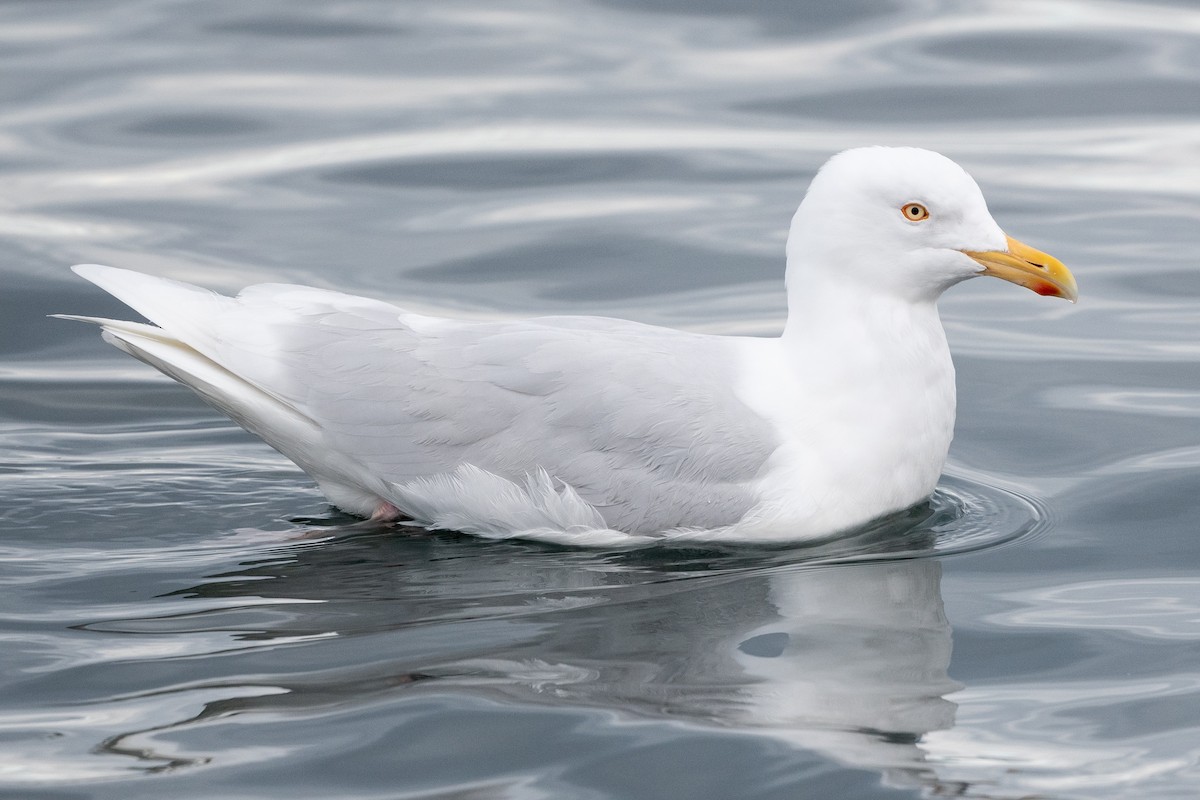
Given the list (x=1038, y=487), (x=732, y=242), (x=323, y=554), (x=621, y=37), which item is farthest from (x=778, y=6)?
(x=323, y=554)

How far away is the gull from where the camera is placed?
6.27 metres

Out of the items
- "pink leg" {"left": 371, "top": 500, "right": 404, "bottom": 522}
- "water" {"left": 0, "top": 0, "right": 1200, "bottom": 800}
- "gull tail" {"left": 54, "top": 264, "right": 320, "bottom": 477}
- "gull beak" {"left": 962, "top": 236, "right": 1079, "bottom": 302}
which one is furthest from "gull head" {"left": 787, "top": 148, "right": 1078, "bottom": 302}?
"gull tail" {"left": 54, "top": 264, "right": 320, "bottom": 477}

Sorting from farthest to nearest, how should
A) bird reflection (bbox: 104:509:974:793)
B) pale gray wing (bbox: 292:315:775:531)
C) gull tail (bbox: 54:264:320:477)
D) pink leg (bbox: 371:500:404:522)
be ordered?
1. pink leg (bbox: 371:500:404:522)
2. gull tail (bbox: 54:264:320:477)
3. pale gray wing (bbox: 292:315:775:531)
4. bird reflection (bbox: 104:509:974:793)

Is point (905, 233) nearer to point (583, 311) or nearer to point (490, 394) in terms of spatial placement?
point (490, 394)

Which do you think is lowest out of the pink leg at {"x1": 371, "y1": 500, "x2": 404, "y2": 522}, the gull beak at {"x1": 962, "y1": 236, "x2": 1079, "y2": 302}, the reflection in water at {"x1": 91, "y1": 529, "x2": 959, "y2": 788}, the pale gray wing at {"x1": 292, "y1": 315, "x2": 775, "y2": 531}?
the reflection in water at {"x1": 91, "y1": 529, "x2": 959, "y2": 788}

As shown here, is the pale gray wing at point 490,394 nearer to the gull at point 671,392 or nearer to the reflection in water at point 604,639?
the gull at point 671,392

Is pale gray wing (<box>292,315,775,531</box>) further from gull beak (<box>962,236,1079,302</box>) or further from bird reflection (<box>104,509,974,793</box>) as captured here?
gull beak (<box>962,236,1079,302</box>)

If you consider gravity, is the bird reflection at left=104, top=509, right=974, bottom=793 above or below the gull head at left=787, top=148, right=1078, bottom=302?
below

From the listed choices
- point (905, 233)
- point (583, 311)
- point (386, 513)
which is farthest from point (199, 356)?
point (583, 311)

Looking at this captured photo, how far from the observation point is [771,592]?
5.96m

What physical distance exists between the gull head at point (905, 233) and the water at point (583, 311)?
93 cm

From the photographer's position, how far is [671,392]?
6.28 metres

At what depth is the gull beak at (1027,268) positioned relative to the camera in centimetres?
634

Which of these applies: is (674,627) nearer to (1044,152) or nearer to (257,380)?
(257,380)
